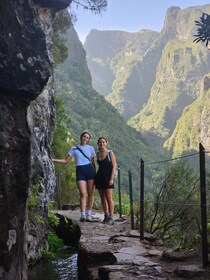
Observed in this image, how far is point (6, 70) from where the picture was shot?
3.93m

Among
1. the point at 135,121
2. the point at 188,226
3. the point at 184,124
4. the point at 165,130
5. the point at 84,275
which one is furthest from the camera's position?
the point at 135,121

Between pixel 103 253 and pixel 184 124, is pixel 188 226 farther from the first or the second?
pixel 184 124

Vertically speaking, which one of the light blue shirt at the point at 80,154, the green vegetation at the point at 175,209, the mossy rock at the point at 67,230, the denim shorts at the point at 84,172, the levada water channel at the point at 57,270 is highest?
Answer: the light blue shirt at the point at 80,154

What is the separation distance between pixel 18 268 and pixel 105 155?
4189 millimetres

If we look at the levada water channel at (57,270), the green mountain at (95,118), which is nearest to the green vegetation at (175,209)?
the levada water channel at (57,270)

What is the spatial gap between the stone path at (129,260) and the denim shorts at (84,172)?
1.03m

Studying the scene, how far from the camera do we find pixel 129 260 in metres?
5.16

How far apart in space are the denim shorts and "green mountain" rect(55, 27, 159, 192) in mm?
44024

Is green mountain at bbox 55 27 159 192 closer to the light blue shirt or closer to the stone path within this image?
the light blue shirt

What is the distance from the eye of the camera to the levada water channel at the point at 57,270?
20.2 ft

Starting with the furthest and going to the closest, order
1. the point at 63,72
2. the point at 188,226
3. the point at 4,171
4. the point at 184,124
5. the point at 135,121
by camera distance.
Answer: the point at 135,121 → the point at 184,124 → the point at 63,72 → the point at 188,226 → the point at 4,171

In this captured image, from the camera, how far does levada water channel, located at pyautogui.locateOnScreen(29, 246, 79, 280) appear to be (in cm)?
614

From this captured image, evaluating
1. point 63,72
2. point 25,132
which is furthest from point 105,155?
point 63,72

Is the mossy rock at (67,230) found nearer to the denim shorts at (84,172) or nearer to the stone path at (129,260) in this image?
the stone path at (129,260)
